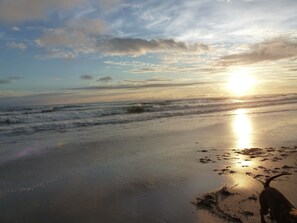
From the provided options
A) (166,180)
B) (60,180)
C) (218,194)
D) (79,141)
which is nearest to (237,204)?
(218,194)

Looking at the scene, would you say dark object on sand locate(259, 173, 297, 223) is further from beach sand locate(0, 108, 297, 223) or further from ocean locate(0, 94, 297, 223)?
ocean locate(0, 94, 297, 223)

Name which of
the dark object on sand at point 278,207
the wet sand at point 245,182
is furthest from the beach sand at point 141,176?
the dark object on sand at point 278,207

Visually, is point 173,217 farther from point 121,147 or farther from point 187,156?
point 121,147

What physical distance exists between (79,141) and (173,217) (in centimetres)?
Result: 831

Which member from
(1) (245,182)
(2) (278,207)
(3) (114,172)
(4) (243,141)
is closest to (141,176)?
(3) (114,172)

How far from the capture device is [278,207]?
418 cm

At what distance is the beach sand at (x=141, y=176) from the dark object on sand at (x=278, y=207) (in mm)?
435

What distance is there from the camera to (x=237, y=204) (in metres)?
5.47

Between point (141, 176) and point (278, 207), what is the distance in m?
3.86

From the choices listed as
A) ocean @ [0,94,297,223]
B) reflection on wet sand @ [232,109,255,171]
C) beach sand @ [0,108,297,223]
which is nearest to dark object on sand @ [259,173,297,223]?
beach sand @ [0,108,297,223]

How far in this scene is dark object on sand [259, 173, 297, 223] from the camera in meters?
3.88

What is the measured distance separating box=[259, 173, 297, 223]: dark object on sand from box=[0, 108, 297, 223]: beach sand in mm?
435

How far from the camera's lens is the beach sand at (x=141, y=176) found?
5.39 m

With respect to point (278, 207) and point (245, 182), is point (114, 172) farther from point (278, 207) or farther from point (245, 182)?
point (278, 207)
